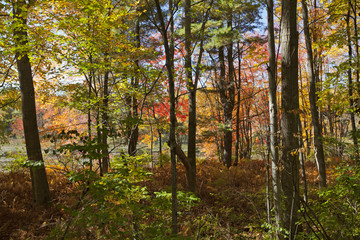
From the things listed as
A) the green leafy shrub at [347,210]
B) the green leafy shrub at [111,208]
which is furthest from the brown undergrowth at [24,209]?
the green leafy shrub at [347,210]

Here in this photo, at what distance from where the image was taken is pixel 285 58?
3.58m

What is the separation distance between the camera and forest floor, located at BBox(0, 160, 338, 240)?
15.3ft

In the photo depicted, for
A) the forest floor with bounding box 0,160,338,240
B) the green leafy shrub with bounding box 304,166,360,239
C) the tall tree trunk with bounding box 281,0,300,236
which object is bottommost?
the forest floor with bounding box 0,160,338,240

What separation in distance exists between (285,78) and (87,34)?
448 cm

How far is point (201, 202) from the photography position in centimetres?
547

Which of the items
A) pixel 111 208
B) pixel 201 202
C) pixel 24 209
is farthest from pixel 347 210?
pixel 24 209

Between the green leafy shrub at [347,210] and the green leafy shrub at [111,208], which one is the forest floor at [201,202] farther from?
the green leafy shrub at [347,210]

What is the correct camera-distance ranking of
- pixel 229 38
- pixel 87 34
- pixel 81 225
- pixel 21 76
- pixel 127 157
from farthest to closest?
1. pixel 229 38
2. pixel 21 76
3. pixel 87 34
4. pixel 127 157
5. pixel 81 225

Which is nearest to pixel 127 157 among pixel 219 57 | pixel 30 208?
pixel 30 208

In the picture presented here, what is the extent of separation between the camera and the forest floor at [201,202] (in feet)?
15.3

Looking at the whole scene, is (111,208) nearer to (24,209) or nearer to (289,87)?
(289,87)

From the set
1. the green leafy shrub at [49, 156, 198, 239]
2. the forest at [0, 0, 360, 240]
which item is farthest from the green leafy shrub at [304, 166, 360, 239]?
the green leafy shrub at [49, 156, 198, 239]

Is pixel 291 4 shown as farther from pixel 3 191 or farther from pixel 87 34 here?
pixel 3 191

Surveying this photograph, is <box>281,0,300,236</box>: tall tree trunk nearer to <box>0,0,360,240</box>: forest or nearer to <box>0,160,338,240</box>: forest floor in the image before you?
<box>0,0,360,240</box>: forest
